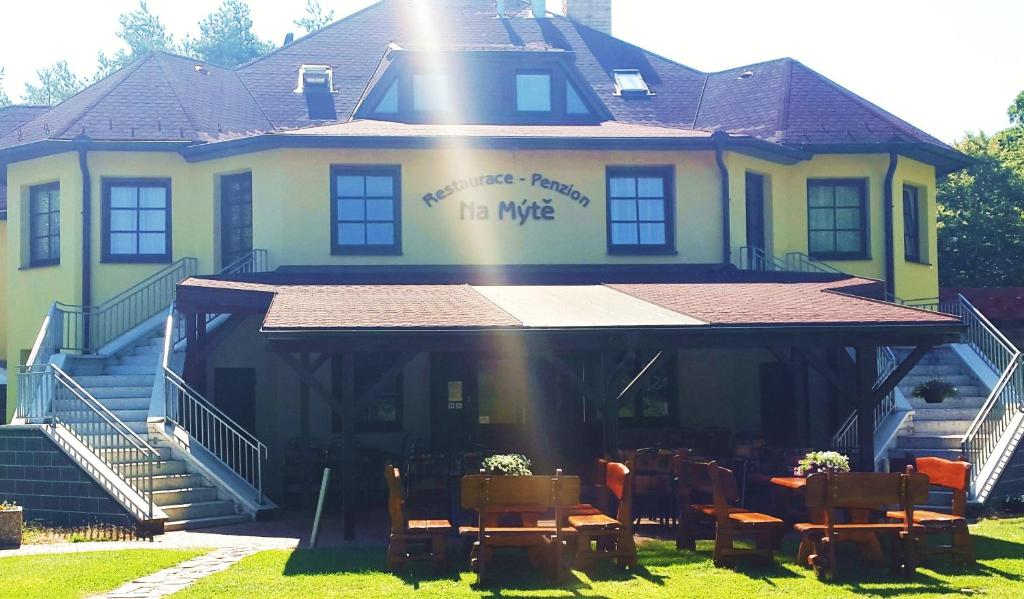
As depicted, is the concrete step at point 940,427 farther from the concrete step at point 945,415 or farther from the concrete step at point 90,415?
the concrete step at point 90,415

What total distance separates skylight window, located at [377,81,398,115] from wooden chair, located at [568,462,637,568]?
10742 millimetres

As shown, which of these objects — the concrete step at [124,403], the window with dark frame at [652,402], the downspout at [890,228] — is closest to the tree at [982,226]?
the downspout at [890,228]

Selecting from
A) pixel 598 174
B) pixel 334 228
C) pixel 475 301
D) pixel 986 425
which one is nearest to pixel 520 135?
pixel 598 174

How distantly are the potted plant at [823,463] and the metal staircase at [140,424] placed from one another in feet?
22.3

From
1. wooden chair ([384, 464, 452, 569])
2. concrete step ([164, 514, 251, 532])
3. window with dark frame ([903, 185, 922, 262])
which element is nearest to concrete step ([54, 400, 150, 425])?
concrete step ([164, 514, 251, 532])

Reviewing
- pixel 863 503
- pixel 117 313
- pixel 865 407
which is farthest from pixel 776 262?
pixel 117 313

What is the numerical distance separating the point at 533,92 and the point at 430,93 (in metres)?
1.87

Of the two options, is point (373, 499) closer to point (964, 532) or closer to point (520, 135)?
point (520, 135)

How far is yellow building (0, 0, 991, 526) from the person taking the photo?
18016 mm

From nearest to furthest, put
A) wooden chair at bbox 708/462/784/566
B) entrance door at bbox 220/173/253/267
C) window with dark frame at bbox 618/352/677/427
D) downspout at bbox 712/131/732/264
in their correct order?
wooden chair at bbox 708/462/784/566
downspout at bbox 712/131/732/264
entrance door at bbox 220/173/253/267
window with dark frame at bbox 618/352/677/427

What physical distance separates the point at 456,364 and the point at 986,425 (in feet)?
26.6

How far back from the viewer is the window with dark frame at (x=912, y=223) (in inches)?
845

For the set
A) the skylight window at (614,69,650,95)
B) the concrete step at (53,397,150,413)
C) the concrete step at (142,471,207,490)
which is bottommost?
the concrete step at (142,471,207,490)

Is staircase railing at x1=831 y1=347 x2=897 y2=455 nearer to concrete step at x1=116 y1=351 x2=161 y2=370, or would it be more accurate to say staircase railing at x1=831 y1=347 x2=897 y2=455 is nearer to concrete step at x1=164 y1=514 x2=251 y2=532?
concrete step at x1=164 y1=514 x2=251 y2=532
